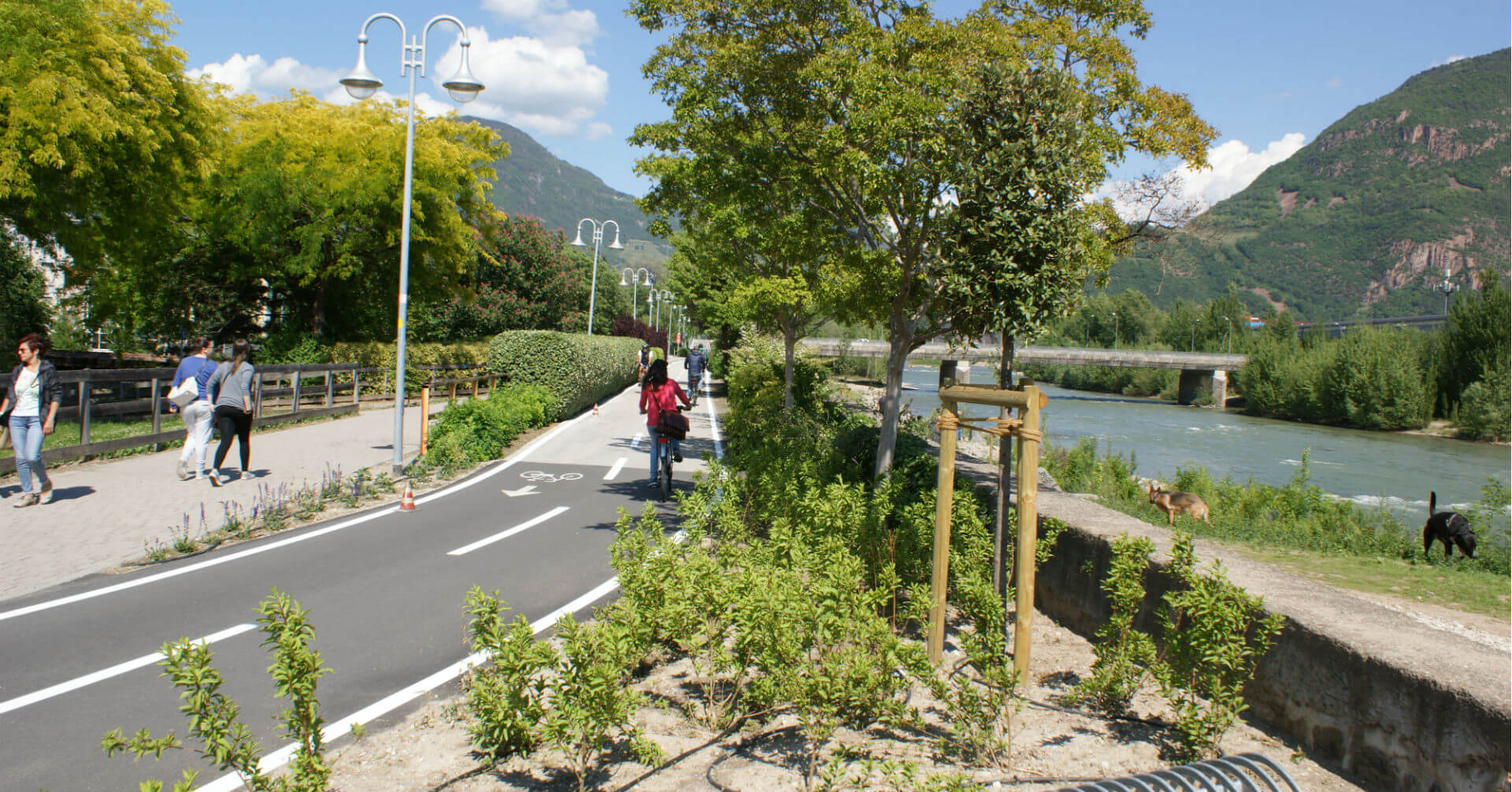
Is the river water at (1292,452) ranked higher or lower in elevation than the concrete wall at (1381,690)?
lower

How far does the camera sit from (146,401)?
14.0m

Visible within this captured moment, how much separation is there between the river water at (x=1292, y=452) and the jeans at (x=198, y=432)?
1592 centimetres

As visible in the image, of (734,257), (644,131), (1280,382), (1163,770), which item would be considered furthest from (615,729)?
(1280,382)

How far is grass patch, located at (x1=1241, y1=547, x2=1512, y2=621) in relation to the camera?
252 inches

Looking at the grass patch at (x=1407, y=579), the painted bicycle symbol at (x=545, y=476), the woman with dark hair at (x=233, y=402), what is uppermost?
the woman with dark hair at (x=233, y=402)

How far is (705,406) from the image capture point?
3134cm

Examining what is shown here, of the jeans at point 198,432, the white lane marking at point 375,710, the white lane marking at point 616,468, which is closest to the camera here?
the white lane marking at point 375,710

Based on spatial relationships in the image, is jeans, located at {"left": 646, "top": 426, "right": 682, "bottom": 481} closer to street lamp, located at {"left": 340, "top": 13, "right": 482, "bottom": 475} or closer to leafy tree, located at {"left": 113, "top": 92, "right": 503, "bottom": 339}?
street lamp, located at {"left": 340, "top": 13, "right": 482, "bottom": 475}

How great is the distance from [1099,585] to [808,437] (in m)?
7.24

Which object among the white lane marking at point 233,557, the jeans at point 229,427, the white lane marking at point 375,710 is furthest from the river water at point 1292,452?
the white lane marking at point 375,710

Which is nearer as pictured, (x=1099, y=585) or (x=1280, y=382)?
(x=1099, y=585)

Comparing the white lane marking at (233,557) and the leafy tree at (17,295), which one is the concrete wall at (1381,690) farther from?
the leafy tree at (17,295)

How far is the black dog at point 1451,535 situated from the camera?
386 inches

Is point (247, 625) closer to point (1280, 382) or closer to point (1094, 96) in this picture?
point (1094, 96)
